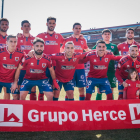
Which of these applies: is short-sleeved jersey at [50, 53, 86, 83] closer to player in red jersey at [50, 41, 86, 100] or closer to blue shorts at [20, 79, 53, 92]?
player in red jersey at [50, 41, 86, 100]

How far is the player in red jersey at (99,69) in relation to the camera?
13.1 ft

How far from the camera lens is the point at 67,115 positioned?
2.87 meters

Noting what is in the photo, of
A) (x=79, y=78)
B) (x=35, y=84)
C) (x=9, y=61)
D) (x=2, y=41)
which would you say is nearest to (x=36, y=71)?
(x=35, y=84)

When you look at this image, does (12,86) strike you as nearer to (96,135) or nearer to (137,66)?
(96,135)

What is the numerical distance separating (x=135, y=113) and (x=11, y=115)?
2295 millimetres

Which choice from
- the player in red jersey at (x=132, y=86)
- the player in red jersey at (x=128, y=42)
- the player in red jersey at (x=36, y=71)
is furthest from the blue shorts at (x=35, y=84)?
the player in red jersey at (x=128, y=42)

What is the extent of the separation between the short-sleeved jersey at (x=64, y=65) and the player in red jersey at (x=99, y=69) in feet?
1.18

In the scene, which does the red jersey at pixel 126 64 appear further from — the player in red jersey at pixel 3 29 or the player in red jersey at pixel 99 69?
the player in red jersey at pixel 3 29

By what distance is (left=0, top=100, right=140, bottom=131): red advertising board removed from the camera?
2732mm

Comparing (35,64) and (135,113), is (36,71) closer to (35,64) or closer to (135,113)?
(35,64)

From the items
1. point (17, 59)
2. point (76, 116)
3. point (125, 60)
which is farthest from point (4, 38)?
point (125, 60)

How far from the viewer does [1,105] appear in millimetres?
2824

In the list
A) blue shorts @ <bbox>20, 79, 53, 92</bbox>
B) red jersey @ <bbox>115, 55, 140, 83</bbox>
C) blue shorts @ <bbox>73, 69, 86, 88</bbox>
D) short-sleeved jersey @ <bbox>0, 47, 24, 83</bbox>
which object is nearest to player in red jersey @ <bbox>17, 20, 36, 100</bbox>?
short-sleeved jersey @ <bbox>0, 47, 24, 83</bbox>

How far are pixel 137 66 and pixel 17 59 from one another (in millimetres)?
3109
